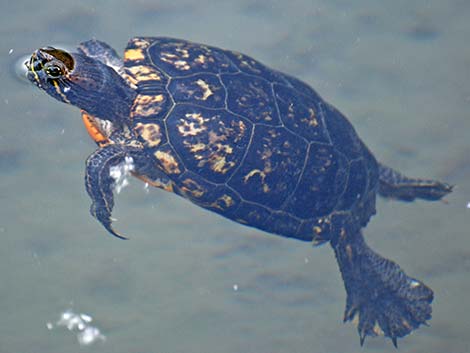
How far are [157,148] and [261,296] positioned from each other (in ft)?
7.53

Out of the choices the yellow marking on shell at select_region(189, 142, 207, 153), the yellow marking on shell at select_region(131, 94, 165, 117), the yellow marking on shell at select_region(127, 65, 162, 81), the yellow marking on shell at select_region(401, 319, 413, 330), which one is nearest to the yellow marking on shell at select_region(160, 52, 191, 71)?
the yellow marking on shell at select_region(127, 65, 162, 81)

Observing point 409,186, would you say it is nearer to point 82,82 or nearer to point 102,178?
point 102,178

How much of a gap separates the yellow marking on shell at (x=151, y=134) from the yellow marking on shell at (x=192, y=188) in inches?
14.7

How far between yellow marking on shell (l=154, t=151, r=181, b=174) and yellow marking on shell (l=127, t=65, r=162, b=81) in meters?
0.59

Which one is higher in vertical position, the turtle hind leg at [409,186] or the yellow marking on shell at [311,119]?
the turtle hind leg at [409,186]

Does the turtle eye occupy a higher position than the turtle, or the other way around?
the turtle

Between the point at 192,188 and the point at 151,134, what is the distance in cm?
52

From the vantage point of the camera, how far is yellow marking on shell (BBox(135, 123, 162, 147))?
3.86m

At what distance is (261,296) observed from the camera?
541 centimetres

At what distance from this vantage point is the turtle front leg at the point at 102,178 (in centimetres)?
394

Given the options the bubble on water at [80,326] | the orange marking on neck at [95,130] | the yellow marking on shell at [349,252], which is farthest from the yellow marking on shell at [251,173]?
the bubble on water at [80,326]

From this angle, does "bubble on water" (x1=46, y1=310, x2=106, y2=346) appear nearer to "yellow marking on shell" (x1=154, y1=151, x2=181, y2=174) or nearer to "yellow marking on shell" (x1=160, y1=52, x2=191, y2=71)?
"yellow marking on shell" (x1=154, y1=151, x2=181, y2=174)

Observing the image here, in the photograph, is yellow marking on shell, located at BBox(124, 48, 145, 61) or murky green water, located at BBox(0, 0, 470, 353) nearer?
yellow marking on shell, located at BBox(124, 48, 145, 61)

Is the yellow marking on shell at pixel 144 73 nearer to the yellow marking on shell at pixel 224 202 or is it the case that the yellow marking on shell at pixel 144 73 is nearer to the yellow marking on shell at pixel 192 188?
the yellow marking on shell at pixel 192 188
